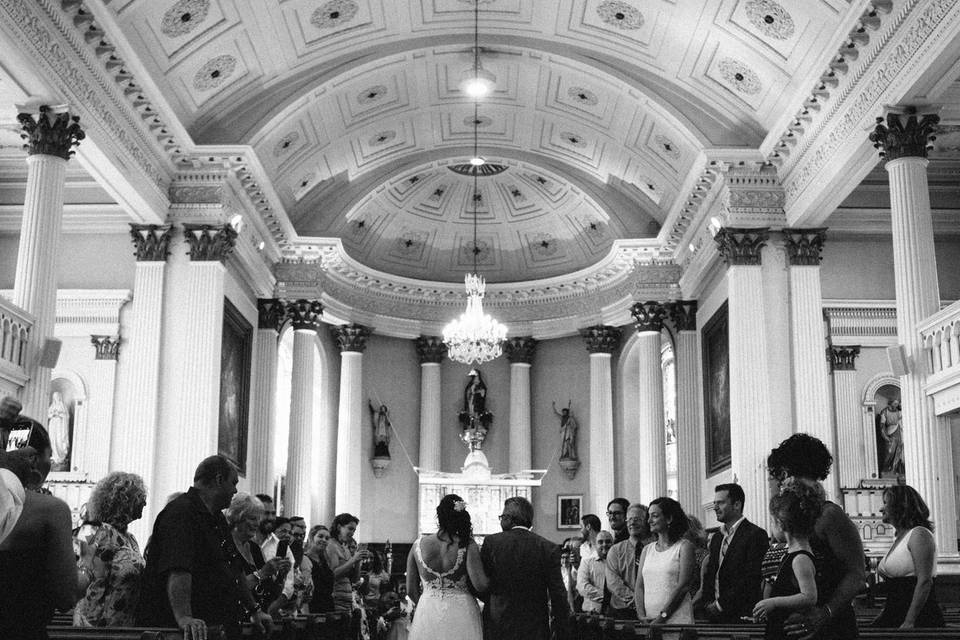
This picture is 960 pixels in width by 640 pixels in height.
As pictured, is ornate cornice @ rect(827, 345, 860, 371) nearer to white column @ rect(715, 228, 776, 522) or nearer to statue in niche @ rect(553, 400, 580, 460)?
white column @ rect(715, 228, 776, 522)

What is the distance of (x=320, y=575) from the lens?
30.2ft

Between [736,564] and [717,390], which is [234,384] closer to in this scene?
[717,390]

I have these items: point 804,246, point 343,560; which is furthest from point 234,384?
point 804,246

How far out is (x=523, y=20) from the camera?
16.3 meters

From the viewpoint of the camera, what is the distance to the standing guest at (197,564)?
181 inches

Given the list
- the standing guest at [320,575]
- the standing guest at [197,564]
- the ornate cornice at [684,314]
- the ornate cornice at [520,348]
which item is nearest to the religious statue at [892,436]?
the ornate cornice at [684,314]

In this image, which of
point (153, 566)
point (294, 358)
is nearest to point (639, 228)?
point (294, 358)

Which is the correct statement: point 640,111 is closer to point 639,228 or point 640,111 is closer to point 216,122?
point 639,228

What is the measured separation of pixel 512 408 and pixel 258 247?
7.20 metres

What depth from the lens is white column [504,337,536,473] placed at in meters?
22.6

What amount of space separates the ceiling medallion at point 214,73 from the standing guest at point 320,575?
7.69 m

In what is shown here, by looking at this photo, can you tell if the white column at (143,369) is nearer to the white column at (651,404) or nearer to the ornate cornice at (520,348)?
the white column at (651,404)

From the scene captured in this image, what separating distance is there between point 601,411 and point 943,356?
36.8ft

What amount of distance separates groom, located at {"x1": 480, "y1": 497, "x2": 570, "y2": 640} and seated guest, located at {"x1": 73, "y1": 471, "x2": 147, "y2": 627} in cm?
241
